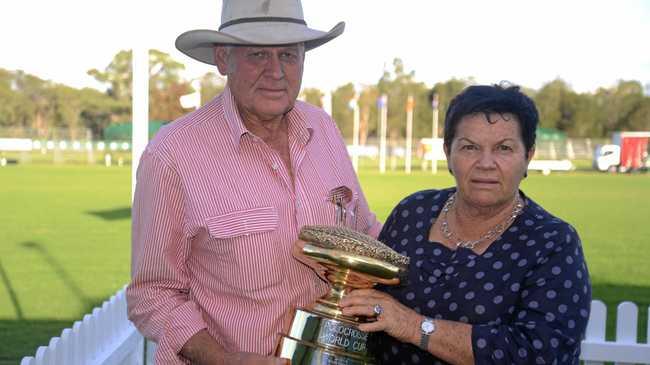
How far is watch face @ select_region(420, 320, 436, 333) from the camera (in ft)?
7.92

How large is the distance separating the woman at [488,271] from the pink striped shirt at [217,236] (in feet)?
1.24

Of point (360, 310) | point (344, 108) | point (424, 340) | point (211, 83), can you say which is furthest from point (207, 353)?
point (344, 108)

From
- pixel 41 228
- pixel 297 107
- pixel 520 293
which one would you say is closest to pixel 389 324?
pixel 520 293

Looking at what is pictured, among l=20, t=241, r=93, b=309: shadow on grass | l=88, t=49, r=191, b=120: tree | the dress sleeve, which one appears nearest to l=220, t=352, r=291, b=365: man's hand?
the dress sleeve

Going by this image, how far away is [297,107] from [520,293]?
1191 mm

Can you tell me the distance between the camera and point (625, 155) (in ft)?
191

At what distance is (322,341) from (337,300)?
0.47ft

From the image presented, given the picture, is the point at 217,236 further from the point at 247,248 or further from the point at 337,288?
the point at 337,288

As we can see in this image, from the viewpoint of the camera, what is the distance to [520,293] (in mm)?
2432

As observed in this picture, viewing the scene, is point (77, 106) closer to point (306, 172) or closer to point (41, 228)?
point (41, 228)

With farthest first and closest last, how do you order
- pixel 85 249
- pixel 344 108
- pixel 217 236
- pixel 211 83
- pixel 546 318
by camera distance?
1. pixel 344 108
2. pixel 211 83
3. pixel 85 249
4. pixel 217 236
5. pixel 546 318

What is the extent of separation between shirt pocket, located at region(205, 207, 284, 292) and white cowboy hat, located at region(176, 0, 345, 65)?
1.87ft

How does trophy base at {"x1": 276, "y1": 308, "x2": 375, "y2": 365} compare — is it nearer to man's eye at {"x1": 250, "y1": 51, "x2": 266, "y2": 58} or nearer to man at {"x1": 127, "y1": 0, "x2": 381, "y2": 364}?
man at {"x1": 127, "y1": 0, "x2": 381, "y2": 364}

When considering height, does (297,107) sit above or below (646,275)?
above
